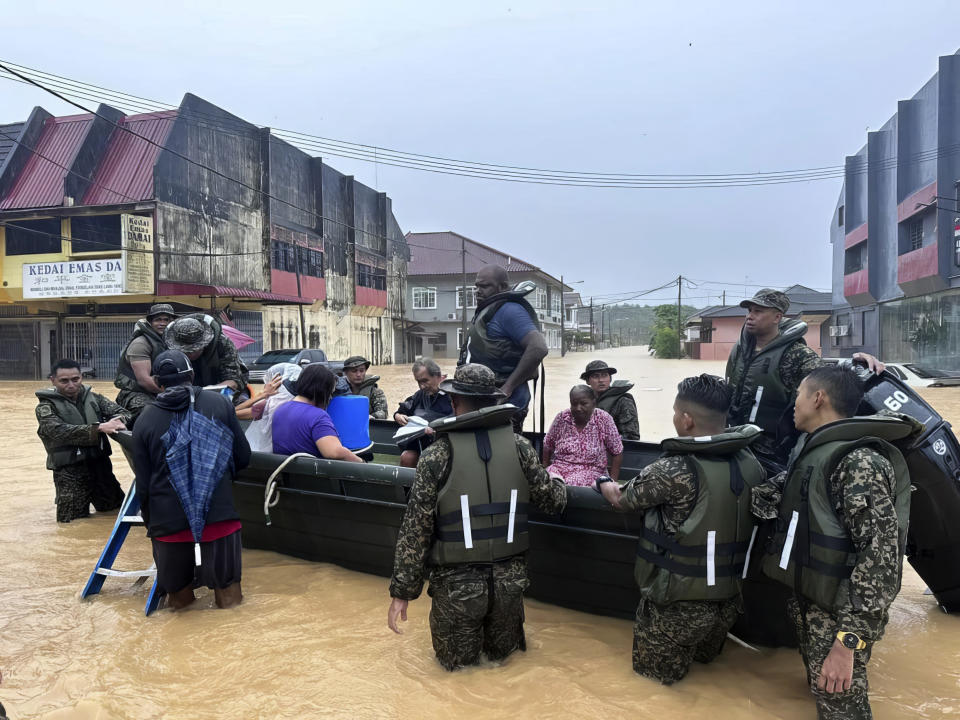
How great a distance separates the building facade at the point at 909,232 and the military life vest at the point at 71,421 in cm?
2259

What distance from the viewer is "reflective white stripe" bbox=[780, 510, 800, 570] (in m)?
2.64

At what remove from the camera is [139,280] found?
1975cm

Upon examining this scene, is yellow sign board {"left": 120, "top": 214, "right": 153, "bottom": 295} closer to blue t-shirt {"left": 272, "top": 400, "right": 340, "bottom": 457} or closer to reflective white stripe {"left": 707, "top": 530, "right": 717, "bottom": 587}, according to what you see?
blue t-shirt {"left": 272, "top": 400, "right": 340, "bottom": 457}

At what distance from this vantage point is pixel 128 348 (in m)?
5.54

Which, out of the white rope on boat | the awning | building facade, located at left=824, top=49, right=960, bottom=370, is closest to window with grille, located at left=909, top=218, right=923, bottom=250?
building facade, located at left=824, top=49, right=960, bottom=370

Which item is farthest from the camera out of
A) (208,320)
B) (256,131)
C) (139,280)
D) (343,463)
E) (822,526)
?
(256,131)

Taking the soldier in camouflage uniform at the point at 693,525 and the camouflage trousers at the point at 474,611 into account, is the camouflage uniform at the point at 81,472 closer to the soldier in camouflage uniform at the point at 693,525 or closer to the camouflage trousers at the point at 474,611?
the camouflage trousers at the point at 474,611

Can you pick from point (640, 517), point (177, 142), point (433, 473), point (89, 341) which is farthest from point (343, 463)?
point (89, 341)

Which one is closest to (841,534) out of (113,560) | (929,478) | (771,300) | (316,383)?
(929,478)

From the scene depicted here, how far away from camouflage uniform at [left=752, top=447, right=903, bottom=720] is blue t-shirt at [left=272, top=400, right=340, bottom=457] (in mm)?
3049

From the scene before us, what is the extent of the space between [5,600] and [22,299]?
2011 cm

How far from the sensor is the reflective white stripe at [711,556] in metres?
2.80

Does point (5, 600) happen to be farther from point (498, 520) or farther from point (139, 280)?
point (139, 280)

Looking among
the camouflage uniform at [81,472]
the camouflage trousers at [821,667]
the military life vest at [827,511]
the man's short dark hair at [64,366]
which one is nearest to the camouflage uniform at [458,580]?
the military life vest at [827,511]
